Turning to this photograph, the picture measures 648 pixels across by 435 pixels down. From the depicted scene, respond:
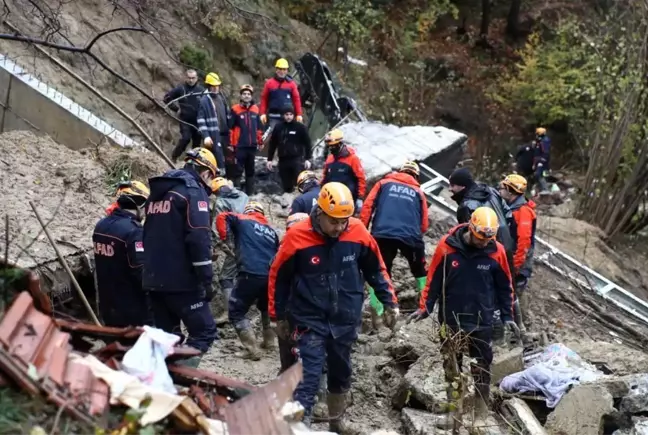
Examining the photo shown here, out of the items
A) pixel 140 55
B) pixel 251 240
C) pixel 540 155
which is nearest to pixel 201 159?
pixel 251 240

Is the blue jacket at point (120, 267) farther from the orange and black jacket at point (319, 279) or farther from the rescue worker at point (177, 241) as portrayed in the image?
the orange and black jacket at point (319, 279)

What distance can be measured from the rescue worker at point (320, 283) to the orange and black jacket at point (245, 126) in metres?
5.54

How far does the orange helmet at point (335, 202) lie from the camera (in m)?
5.52

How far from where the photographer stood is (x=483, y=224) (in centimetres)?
636

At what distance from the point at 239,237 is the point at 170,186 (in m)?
1.50

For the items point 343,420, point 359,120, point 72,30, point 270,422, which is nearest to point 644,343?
point 343,420

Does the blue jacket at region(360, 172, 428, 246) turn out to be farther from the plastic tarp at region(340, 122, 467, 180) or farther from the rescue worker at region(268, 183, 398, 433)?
the plastic tarp at region(340, 122, 467, 180)

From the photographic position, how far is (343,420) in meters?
6.47

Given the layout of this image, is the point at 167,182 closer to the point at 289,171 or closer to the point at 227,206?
the point at 227,206

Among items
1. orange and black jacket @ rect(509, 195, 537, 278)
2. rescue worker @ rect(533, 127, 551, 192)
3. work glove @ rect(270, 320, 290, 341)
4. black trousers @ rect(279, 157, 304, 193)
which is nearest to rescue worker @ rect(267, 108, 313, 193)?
black trousers @ rect(279, 157, 304, 193)

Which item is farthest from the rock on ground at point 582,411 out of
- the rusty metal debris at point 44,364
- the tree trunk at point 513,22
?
the tree trunk at point 513,22

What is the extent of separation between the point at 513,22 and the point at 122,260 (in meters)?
21.6

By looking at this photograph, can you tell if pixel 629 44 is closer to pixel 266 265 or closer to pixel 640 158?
pixel 640 158

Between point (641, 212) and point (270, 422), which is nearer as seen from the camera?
point (270, 422)
